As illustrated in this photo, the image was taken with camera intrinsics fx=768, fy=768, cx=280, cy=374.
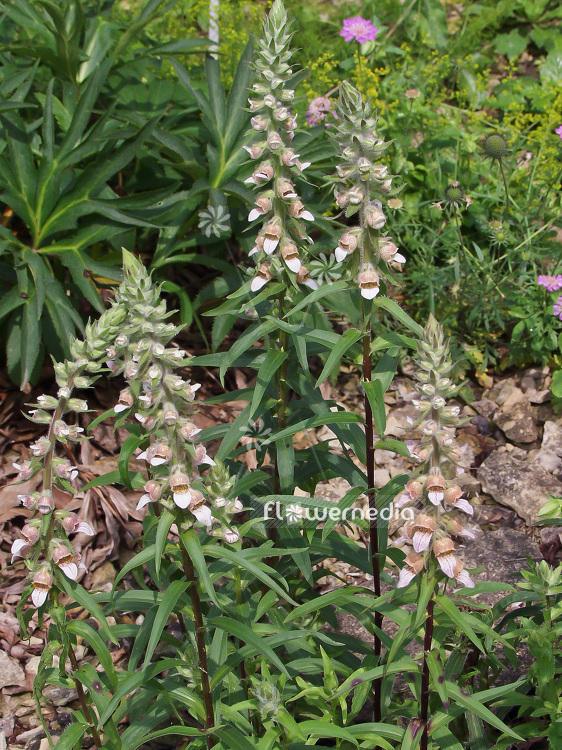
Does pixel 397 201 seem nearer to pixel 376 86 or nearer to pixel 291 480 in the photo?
pixel 376 86

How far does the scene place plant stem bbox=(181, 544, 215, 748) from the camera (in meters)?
2.11

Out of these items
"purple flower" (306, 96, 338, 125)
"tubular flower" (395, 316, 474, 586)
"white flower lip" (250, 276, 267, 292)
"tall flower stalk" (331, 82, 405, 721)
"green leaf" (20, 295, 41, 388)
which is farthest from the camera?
"purple flower" (306, 96, 338, 125)

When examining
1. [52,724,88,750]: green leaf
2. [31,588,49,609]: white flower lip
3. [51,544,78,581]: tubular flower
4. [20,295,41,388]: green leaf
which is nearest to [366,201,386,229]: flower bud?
[51,544,78,581]: tubular flower

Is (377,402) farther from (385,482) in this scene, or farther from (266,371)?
(385,482)

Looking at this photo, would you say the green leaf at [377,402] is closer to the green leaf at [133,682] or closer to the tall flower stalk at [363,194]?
the tall flower stalk at [363,194]

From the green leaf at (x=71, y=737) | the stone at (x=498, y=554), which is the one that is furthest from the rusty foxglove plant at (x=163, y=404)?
the stone at (x=498, y=554)

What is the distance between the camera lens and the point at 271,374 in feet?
7.98

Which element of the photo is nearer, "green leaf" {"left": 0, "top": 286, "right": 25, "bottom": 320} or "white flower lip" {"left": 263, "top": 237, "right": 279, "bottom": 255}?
"white flower lip" {"left": 263, "top": 237, "right": 279, "bottom": 255}

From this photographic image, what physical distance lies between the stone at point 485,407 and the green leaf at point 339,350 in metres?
2.24

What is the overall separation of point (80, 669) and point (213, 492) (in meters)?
0.70

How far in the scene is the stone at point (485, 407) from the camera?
14.1 ft

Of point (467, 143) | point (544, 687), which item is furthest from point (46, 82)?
point (544, 687)

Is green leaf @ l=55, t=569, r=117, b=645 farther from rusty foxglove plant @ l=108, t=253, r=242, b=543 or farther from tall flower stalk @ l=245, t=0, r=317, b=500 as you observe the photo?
tall flower stalk @ l=245, t=0, r=317, b=500

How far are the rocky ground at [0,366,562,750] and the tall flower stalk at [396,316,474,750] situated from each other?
111cm
